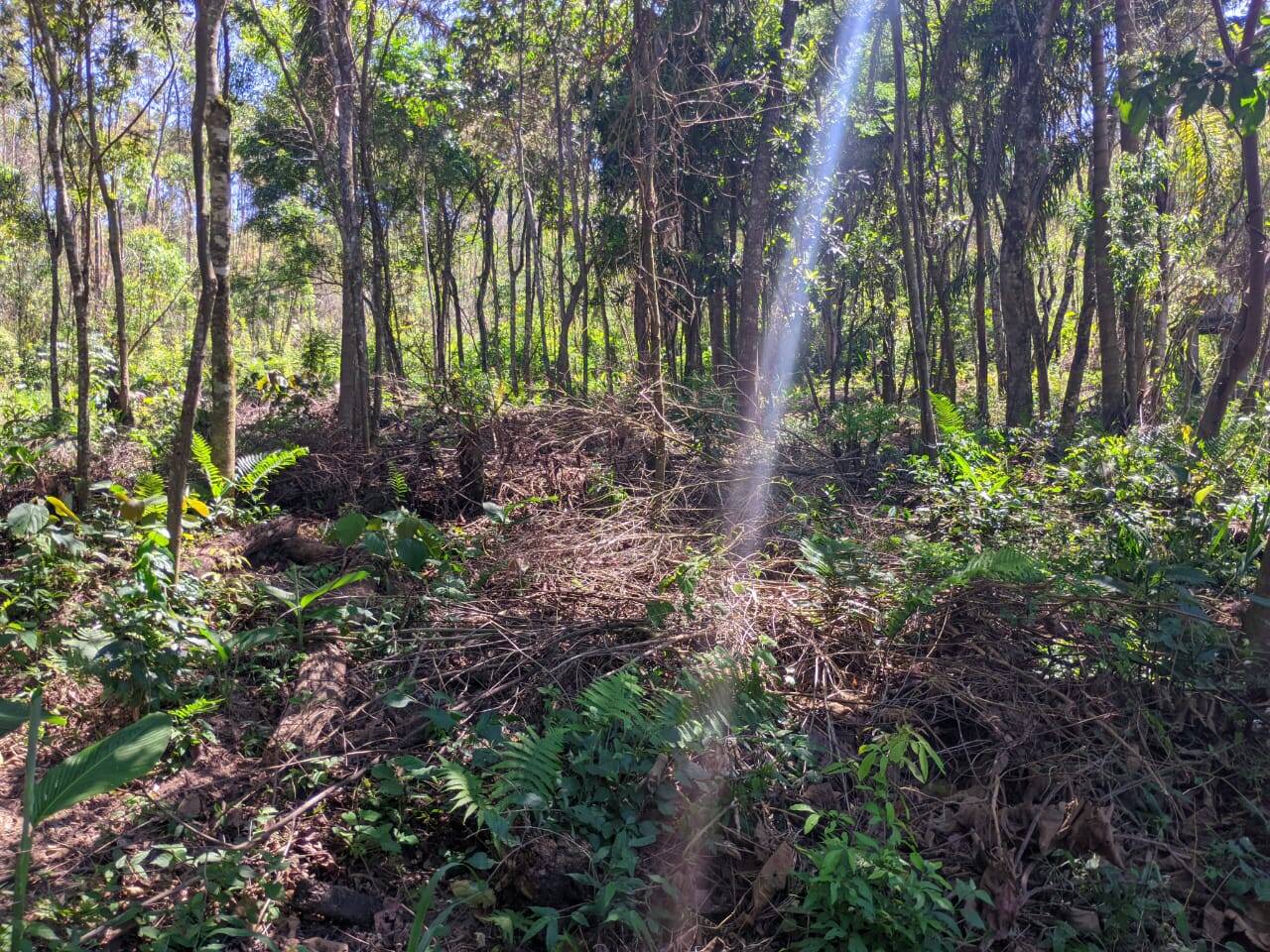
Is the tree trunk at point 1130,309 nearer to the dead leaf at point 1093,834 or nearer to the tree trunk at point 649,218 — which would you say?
the tree trunk at point 649,218

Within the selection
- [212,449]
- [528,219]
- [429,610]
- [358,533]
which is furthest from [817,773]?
[528,219]

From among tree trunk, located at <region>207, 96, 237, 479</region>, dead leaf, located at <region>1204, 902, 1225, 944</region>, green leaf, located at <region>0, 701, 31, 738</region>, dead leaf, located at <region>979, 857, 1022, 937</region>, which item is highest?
tree trunk, located at <region>207, 96, 237, 479</region>

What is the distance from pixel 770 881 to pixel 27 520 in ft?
15.5

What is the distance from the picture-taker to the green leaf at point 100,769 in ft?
8.61

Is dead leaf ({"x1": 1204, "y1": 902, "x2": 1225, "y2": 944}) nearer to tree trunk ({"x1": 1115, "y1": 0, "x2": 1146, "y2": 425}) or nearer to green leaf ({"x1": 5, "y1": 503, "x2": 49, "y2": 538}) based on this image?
green leaf ({"x1": 5, "y1": 503, "x2": 49, "y2": 538})

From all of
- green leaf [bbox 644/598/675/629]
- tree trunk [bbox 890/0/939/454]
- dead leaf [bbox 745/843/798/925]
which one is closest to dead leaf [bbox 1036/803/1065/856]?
dead leaf [bbox 745/843/798/925]

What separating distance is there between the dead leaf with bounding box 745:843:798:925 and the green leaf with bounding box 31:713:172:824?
2.15m

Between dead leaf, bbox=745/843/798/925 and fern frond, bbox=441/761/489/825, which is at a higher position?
fern frond, bbox=441/761/489/825

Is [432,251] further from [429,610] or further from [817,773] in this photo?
[817,773]

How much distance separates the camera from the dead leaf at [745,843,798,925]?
312cm

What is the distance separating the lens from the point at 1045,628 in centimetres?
433

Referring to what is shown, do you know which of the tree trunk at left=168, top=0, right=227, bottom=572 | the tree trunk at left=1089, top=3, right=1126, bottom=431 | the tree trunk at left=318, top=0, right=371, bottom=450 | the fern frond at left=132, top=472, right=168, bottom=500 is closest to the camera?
the tree trunk at left=168, top=0, right=227, bottom=572

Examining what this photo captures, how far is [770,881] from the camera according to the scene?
10.3 ft

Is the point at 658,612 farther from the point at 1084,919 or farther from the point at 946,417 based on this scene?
the point at 946,417
